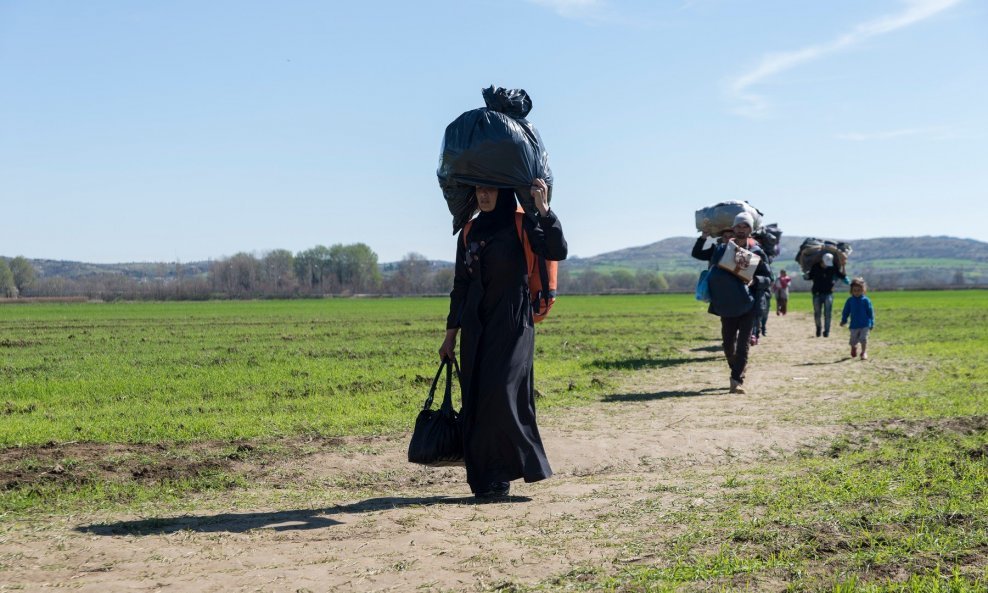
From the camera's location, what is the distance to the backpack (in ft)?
21.3

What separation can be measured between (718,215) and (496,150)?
36.2 feet

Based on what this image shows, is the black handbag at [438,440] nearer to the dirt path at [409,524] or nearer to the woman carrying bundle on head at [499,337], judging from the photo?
the woman carrying bundle on head at [499,337]

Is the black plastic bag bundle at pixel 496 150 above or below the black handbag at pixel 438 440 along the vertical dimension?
above

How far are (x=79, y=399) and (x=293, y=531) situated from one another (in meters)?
8.20

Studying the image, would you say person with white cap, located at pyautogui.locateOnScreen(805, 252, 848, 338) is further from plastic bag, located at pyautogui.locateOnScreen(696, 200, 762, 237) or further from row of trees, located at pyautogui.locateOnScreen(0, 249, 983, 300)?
row of trees, located at pyautogui.locateOnScreen(0, 249, 983, 300)

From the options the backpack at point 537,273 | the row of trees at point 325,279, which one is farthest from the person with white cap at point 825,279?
the row of trees at point 325,279

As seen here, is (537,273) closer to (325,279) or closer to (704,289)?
(704,289)

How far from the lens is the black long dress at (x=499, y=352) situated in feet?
20.6

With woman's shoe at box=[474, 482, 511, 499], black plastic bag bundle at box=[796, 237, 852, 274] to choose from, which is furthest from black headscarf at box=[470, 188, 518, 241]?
black plastic bag bundle at box=[796, 237, 852, 274]

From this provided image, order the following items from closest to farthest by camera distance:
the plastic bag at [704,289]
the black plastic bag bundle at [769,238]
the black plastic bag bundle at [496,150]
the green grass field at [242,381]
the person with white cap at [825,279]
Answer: the black plastic bag bundle at [496,150] → the green grass field at [242,381] → the plastic bag at [704,289] → the black plastic bag bundle at [769,238] → the person with white cap at [825,279]

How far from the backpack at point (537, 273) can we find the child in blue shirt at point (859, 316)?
1119 cm

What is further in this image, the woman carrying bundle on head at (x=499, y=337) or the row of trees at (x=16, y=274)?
the row of trees at (x=16, y=274)

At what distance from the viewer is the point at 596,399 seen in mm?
11898

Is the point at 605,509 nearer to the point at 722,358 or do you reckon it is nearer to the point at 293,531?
the point at 293,531
